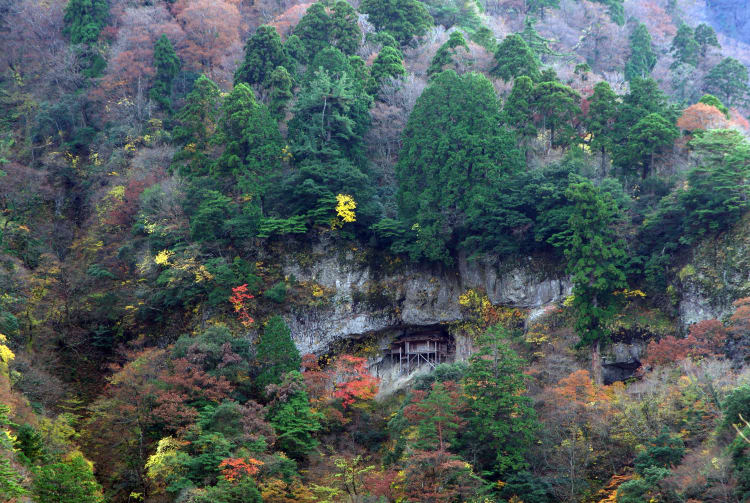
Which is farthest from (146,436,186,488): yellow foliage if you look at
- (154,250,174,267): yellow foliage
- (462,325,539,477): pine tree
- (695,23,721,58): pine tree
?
(695,23,721,58): pine tree

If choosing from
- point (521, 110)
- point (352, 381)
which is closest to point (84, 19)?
point (521, 110)

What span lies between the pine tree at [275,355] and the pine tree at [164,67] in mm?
19676

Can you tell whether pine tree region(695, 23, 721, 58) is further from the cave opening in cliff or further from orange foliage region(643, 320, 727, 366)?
orange foliage region(643, 320, 727, 366)

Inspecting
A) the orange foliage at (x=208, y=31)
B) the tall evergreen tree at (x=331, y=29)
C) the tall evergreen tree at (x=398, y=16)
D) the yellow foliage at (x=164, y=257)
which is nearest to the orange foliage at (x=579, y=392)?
the yellow foliage at (x=164, y=257)

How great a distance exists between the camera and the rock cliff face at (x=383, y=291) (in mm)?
36500

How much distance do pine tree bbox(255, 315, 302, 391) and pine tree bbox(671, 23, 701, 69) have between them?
3413cm

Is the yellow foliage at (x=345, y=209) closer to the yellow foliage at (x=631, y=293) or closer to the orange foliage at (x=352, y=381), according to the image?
the orange foliage at (x=352, y=381)

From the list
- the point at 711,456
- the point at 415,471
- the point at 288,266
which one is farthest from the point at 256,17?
the point at 711,456

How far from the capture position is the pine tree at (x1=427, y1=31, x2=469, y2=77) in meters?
44.0

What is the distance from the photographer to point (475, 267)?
123 ft

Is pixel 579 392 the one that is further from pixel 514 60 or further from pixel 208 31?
pixel 208 31

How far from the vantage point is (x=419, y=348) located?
3775 centimetres

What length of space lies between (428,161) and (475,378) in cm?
1261

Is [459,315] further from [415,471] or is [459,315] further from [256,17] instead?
[256,17]
